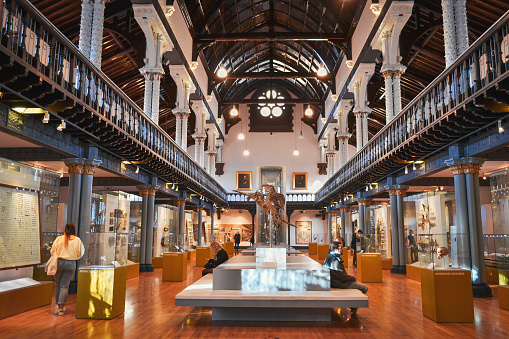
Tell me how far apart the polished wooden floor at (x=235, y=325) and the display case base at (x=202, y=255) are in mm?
10460

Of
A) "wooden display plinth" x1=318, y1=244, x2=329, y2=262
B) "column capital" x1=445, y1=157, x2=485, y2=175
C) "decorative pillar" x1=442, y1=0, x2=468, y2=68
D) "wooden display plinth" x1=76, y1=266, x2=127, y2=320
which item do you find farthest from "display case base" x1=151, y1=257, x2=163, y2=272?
"decorative pillar" x1=442, y1=0, x2=468, y2=68

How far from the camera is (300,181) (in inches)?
1561

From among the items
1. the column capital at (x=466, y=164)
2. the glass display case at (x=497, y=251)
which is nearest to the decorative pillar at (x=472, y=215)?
the column capital at (x=466, y=164)

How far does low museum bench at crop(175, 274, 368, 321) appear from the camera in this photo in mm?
6707

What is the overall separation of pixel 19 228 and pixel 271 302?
5.99 metres

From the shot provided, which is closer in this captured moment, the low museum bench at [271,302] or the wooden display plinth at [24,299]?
the low museum bench at [271,302]

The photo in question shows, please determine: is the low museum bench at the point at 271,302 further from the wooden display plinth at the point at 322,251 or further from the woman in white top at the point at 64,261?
the wooden display plinth at the point at 322,251

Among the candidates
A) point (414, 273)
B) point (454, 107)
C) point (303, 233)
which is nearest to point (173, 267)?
point (414, 273)

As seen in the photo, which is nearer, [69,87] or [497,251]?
[69,87]

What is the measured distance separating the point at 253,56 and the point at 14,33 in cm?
2770

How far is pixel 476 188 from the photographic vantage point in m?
10.5

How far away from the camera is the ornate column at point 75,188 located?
10.4 metres

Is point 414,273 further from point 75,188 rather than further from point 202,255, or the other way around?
point 75,188

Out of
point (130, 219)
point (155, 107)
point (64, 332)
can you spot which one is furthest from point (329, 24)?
point (64, 332)
